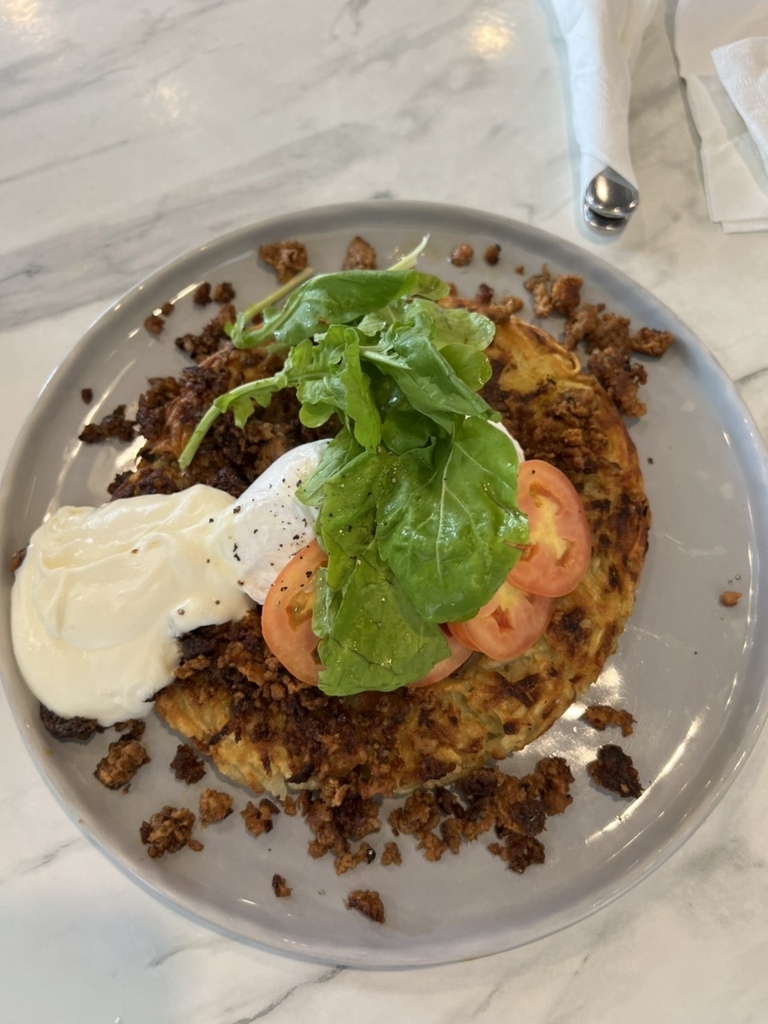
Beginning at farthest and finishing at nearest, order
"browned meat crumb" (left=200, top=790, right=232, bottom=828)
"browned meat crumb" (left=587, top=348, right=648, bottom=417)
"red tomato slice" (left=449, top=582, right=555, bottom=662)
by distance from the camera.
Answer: "browned meat crumb" (left=587, top=348, right=648, bottom=417), "browned meat crumb" (left=200, top=790, right=232, bottom=828), "red tomato slice" (left=449, top=582, right=555, bottom=662)

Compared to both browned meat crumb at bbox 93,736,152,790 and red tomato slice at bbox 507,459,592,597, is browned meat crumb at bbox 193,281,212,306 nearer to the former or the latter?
red tomato slice at bbox 507,459,592,597

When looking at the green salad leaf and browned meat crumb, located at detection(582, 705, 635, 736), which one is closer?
the green salad leaf

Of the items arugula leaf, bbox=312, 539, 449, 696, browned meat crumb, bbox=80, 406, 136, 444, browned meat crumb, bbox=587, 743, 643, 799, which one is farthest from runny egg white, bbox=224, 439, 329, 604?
browned meat crumb, bbox=587, 743, 643, 799

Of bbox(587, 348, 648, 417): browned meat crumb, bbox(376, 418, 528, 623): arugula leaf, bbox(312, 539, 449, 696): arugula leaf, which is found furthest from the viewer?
bbox(587, 348, 648, 417): browned meat crumb

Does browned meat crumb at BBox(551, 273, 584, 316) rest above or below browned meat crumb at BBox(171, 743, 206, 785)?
above

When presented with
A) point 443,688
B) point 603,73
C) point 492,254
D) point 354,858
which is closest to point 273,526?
point 443,688

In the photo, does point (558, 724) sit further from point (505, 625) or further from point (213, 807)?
point (213, 807)

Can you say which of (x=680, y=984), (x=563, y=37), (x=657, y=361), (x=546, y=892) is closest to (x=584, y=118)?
(x=563, y=37)
